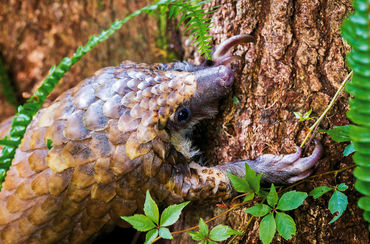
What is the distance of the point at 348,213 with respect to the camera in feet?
5.66

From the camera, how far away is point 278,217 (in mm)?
1531

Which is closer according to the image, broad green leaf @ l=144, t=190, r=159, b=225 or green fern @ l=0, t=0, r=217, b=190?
broad green leaf @ l=144, t=190, r=159, b=225

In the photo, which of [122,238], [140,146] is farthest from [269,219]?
[122,238]

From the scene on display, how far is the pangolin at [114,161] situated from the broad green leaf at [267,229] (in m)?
0.38

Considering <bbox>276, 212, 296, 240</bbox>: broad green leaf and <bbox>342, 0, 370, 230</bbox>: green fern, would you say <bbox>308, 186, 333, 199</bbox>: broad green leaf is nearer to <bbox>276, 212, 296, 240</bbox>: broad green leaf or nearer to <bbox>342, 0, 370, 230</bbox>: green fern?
<bbox>276, 212, 296, 240</bbox>: broad green leaf

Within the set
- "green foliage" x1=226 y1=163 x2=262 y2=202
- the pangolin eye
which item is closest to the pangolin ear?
the pangolin eye

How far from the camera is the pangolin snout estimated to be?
2.02m

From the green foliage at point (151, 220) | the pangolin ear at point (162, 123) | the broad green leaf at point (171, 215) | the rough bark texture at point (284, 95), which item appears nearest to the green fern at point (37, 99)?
the rough bark texture at point (284, 95)

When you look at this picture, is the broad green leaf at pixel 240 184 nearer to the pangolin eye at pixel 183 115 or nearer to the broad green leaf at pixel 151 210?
the broad green leaf at pixel 151 210

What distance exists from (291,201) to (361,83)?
0.73m

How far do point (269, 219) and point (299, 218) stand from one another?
333mm

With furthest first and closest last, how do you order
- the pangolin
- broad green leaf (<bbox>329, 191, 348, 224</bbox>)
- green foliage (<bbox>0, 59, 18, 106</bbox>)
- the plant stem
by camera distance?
green foliage (<bbox>0, 59, 18, 106</bbox>) < the pangolin < the plant stem < broad green leaf (<bbox>329, 191, 348, 224</bbox>)

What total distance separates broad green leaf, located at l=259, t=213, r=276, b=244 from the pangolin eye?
0.83 metres

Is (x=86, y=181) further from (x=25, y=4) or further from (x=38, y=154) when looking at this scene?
(x=25, y=4)
